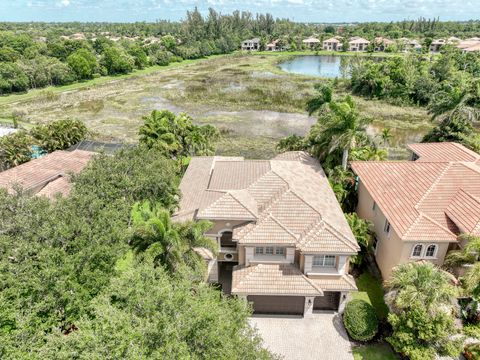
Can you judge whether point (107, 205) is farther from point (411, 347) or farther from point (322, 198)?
point (411, 347)

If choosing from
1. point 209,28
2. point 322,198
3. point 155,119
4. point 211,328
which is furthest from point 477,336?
point 209,28

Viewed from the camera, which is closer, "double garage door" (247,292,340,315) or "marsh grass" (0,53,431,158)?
"double garage door" (247,292,340,315)

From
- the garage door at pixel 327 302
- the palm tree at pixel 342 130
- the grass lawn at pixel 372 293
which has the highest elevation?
the palm tree at pixel 342 130

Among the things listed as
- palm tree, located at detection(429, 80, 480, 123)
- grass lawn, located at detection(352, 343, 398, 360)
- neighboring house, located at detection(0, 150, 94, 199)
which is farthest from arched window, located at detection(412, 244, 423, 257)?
neighboring house, located at detection(0, 150, 94, 199)

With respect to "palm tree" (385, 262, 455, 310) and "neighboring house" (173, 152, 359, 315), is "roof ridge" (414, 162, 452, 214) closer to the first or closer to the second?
"neighboring house" (173, 152, 359, 315)

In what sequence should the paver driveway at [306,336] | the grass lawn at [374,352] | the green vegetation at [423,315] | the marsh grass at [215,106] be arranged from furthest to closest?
the marsh grass at [215,106] → the paver driveway at [306,336] → the grass lawn at [374,352] → the green vegetation at [423,315]

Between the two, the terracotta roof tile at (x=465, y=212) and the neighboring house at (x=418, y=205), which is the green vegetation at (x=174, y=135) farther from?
the terracotta roof tile at (x=465, y=212)

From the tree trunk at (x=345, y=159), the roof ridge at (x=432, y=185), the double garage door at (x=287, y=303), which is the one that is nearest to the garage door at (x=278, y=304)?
the double garage door at (x=287, y=303)
